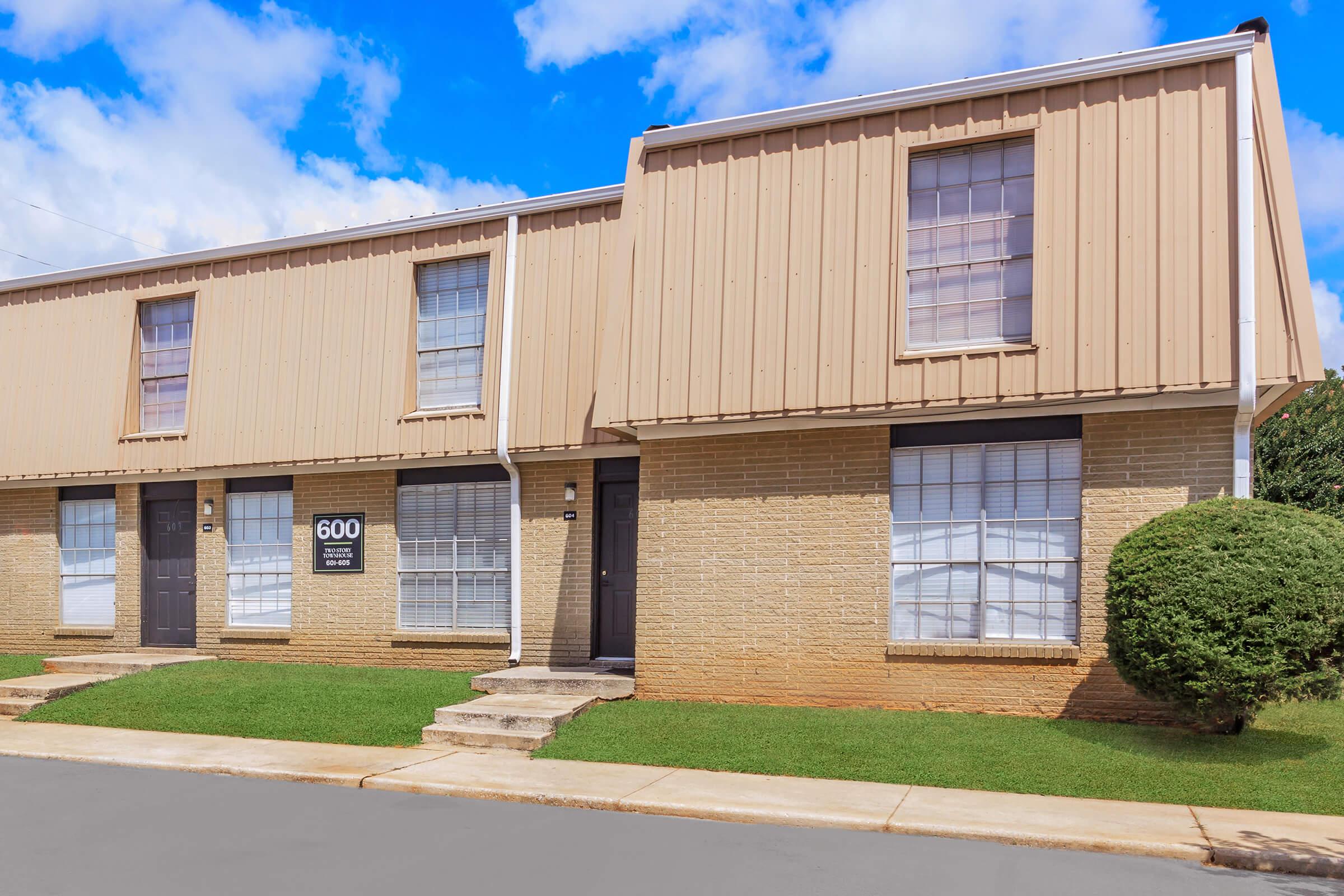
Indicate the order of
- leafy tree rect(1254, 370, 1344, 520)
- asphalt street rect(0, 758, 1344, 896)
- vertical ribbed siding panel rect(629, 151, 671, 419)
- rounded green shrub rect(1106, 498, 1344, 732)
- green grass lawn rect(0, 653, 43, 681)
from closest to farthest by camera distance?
asphalt street rect(0, 758, 1344, 896) → rounded green shrub rect(1106, 498, 1344, 732) → vertical ribbed siding panel rect(629, 151, 671, 419) → green grass lawn rect(0, 653, 43, 681) → leafy tree rect(1254, 370, 1344, 520)

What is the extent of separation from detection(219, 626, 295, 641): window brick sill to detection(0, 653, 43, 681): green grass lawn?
2.41 meters

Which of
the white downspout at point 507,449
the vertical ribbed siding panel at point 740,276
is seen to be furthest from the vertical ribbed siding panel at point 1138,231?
the white downspout at point 507,449

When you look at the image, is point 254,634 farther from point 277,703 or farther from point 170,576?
point 277,703

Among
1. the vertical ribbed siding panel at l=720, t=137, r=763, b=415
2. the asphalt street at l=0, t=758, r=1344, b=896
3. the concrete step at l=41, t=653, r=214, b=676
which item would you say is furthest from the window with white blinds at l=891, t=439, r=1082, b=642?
the concrete step at l=41, t=653, r=214, b=676

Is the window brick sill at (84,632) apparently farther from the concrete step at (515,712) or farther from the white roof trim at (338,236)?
the concrete step at (515,712)

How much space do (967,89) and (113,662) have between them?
502 inches

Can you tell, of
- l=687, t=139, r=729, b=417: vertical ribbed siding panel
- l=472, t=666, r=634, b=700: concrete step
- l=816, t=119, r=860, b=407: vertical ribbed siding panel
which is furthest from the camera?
l=472, t=666, r=634, b=700: concrete step

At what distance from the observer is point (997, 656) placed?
10.6m

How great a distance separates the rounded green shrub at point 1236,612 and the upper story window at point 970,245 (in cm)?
268

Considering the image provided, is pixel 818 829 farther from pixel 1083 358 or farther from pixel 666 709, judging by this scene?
pixel 1083 358

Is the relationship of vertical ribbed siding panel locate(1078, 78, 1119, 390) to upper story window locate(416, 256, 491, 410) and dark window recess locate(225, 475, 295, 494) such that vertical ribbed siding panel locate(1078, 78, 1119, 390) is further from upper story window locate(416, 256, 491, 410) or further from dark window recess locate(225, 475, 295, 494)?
dark window recess locate(225, 475, 295, 494)

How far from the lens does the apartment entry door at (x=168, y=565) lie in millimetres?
16484

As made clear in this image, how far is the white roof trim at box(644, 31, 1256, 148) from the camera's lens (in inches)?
393

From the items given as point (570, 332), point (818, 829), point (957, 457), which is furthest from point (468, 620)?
point (818, 829)
